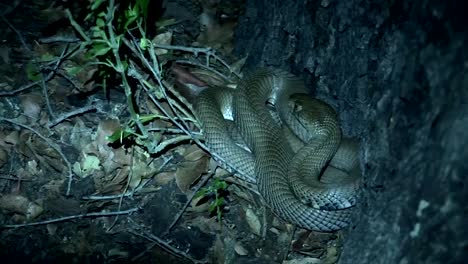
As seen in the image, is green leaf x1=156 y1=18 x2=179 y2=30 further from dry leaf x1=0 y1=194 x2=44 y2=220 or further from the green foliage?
dry leaf x1=0 y1=194 x2=44 y2=220

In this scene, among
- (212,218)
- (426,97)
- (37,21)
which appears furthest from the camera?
(37,21)

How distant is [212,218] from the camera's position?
5.07 metres

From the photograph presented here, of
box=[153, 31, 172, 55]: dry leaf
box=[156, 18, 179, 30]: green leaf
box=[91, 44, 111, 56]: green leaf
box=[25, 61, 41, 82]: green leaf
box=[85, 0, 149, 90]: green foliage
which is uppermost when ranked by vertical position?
box=[85, 0, 149, 90]: green foliage

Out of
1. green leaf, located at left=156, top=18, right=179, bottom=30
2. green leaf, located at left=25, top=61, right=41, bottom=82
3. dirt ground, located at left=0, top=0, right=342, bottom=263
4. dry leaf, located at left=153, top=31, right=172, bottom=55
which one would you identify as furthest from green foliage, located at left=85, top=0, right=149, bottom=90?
green leaf, located at left=156, top=18, right=179, bottom=30

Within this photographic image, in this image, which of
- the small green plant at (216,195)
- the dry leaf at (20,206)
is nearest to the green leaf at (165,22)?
the small green plant at (216,195)

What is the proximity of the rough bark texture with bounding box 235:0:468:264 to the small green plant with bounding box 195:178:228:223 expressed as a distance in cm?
126

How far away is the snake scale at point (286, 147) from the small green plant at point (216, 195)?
493 mm

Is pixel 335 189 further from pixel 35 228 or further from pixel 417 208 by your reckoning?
pixel 35 228

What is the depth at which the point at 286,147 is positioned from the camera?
19.2 feet

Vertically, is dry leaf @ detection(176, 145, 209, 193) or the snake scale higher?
the snake scale

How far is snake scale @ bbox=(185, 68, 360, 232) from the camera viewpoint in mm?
5176

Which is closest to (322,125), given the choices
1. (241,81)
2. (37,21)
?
(241,81)

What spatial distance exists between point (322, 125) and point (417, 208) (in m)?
2.50

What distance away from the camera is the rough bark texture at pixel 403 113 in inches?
120
